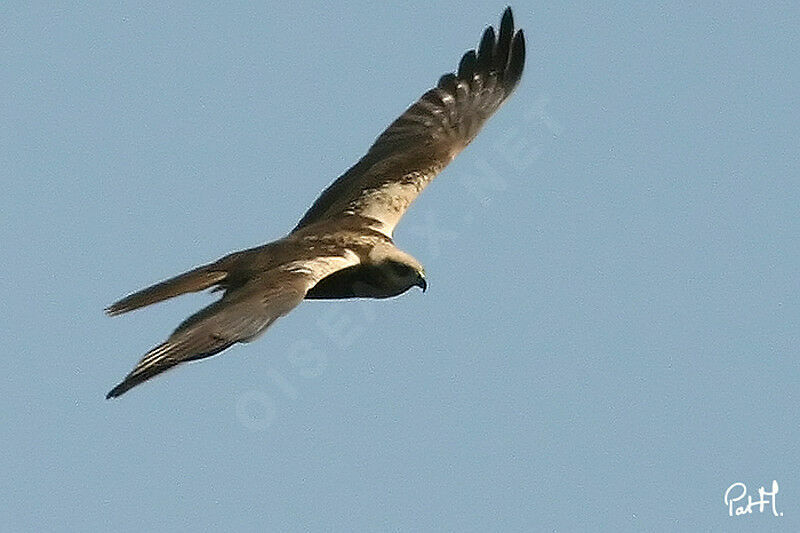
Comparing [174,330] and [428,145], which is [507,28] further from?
[174,330]

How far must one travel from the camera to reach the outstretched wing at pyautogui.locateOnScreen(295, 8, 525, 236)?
13.7 meters

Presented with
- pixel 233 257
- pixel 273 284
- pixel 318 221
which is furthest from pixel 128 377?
pixel 318 221

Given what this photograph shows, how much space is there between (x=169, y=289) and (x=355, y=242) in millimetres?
1468

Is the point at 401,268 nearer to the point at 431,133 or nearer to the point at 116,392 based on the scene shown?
the point at 431,133

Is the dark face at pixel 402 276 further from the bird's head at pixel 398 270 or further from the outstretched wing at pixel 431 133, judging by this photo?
the outstretched wing at pixel 431 133

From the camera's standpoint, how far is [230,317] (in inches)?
398

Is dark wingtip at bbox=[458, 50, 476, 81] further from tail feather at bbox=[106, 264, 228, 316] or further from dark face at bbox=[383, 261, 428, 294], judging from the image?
tail feather at bbox=[106, 264, 228, 316]

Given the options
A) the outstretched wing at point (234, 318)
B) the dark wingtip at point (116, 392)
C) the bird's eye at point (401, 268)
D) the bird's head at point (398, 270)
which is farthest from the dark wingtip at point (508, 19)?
the dark wingtip at point (116, 392)

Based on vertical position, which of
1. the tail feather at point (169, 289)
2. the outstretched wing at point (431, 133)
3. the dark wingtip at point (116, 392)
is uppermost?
the outstretched wing at point (431, 133)

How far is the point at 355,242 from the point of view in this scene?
1236cm

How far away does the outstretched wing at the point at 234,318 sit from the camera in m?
9.52

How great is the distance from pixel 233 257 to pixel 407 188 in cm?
216

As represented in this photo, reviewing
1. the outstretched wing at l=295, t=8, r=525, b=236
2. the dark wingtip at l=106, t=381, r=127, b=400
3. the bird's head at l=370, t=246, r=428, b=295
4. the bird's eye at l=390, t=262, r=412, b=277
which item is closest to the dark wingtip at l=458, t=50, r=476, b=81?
the outstretched wing at l=295, t=8, r=525, b=236

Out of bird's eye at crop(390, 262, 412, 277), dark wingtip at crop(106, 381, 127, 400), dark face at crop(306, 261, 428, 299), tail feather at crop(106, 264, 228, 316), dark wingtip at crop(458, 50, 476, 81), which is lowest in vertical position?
dark wingtip at crop(106, 381, 127, 400)
